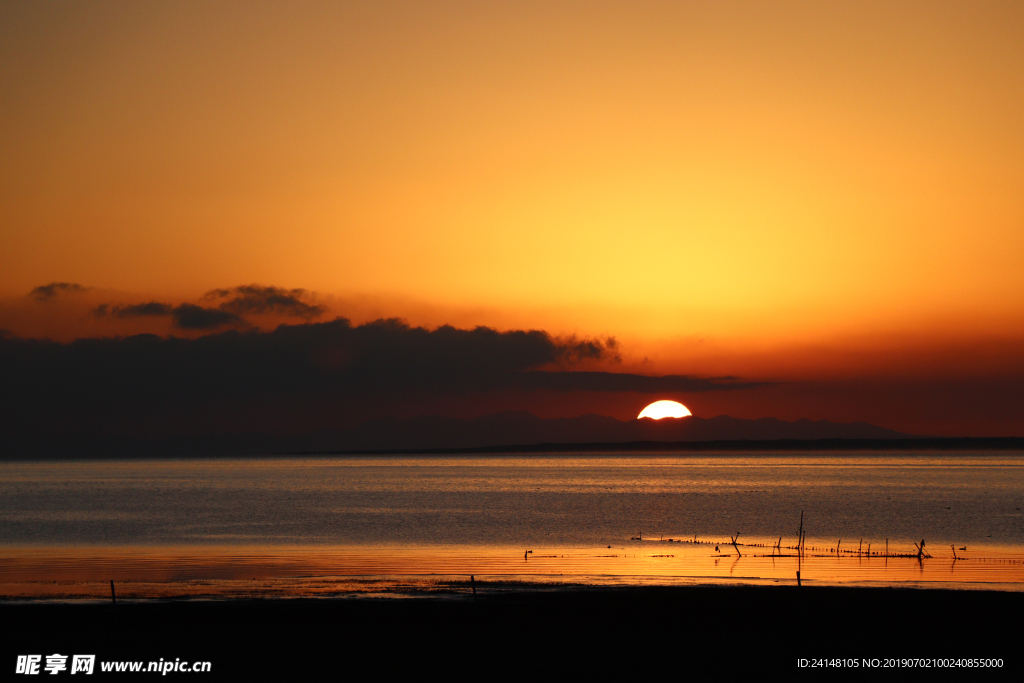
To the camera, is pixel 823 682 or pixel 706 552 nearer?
pixel 823 682

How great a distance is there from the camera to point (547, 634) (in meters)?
26.9

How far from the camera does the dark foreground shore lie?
22.6m

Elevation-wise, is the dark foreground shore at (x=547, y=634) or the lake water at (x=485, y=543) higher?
the dark foreground shore at (x=547, y=634)

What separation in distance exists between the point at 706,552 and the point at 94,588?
3747 centimetres

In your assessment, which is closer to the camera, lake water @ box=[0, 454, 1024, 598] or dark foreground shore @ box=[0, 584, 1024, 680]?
dark foreground shore @ box=[0, 584, 1024, 680]

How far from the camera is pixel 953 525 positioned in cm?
7788

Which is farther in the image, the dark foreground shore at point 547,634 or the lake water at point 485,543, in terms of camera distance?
the lake water at point 485,543

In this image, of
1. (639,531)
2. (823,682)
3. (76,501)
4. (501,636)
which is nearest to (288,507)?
(76,501)

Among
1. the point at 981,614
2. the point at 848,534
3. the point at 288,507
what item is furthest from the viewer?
the point at 288,507

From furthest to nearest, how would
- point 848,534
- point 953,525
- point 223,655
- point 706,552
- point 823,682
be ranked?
point 953,525 < point 848,534 < point 706,552 < point 223,655 < point 823,682

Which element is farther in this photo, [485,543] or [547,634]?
[485,543]

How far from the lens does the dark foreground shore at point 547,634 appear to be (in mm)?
22594

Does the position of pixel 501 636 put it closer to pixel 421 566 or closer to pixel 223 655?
pixel 223 655

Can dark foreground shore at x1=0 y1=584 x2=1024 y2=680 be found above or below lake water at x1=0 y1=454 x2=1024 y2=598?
above
